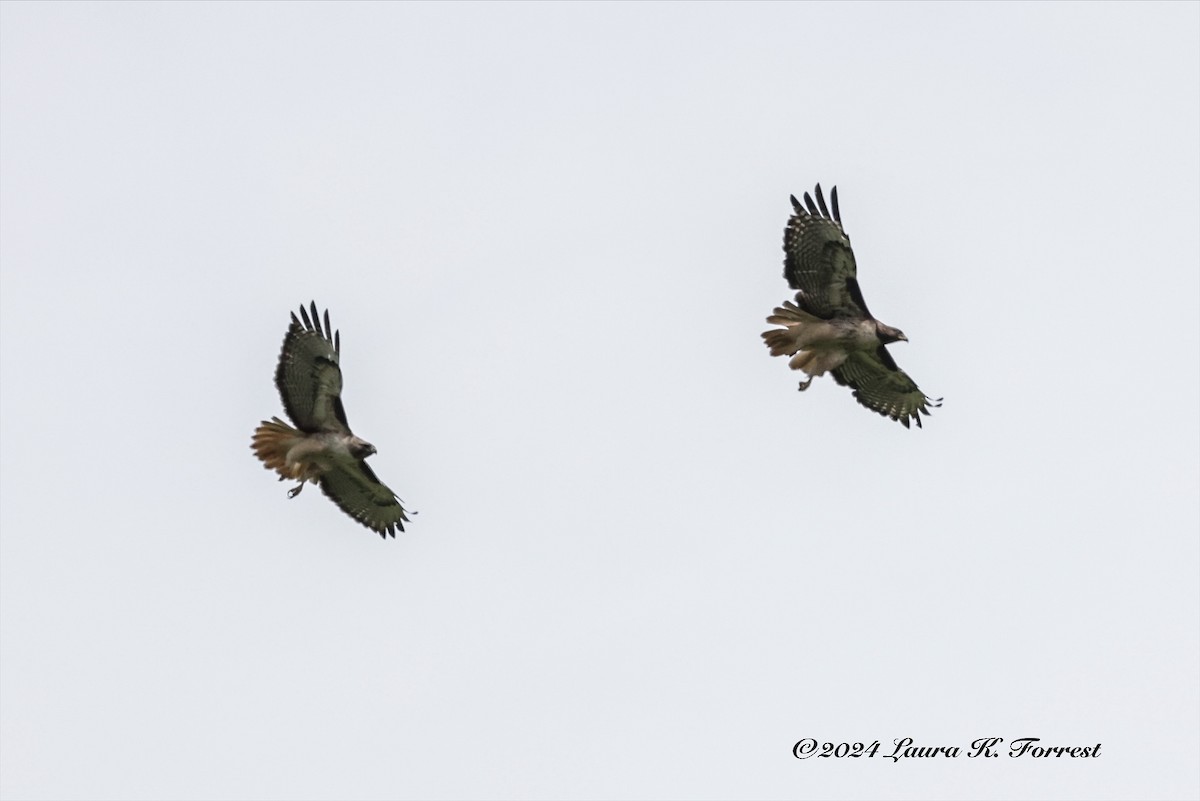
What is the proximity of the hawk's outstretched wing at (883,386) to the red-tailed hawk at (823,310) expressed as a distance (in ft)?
0.08

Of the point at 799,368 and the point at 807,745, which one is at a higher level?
the point at 799,368

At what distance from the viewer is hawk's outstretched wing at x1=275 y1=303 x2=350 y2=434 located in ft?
90.5

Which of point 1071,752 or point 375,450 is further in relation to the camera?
point 1071,752

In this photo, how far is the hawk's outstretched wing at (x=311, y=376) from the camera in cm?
2758

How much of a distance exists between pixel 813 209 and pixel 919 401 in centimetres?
359

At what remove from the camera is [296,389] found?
2773 cm

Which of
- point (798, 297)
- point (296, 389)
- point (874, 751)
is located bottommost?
point (874, 751)

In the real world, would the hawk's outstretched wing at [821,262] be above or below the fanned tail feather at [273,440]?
above

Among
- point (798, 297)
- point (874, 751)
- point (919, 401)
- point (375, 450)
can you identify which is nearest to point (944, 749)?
point (874, 751)

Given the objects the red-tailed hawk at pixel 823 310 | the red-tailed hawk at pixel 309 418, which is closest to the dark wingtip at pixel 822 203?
the red-tailed hawk at pixel 823 310

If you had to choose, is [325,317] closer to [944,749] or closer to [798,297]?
[798,297]

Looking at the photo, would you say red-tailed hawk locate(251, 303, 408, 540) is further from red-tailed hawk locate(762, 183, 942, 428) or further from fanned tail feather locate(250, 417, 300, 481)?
red-tailed hawk locate(762, 183, 942, 428)

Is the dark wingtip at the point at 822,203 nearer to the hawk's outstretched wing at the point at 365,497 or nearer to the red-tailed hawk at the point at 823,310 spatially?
the red-tailed hawk at the point at 823,310

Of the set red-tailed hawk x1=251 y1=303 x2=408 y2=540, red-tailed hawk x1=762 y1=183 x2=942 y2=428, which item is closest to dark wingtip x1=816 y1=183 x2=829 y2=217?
red-tailed hawk x1=762 y1=183 x2=942 y2=428
